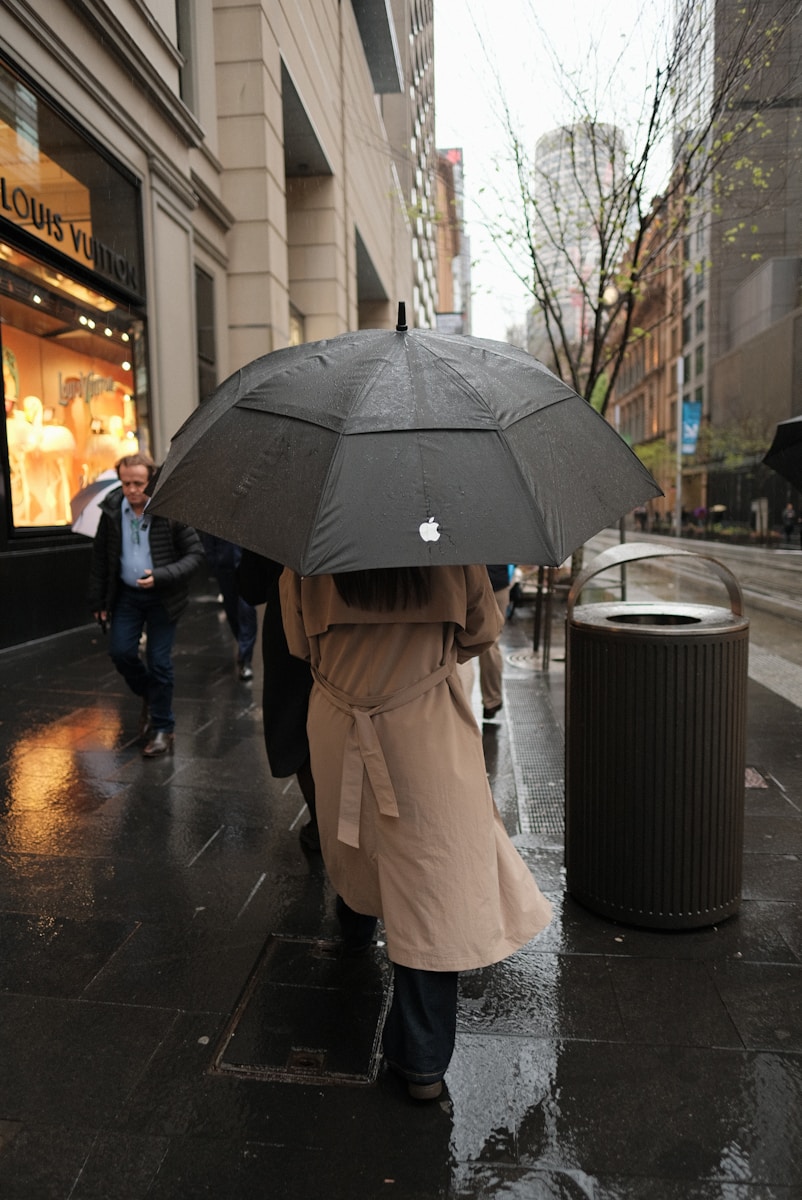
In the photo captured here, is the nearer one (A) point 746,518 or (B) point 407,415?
(B) point 407,415

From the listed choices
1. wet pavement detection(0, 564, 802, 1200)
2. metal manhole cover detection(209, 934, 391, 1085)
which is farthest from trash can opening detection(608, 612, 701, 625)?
metal manhole cover detection(209, 934, 391, 1085)

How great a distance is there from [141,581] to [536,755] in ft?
9.20

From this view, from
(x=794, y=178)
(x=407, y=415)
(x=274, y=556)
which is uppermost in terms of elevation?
(x=794, y=178)

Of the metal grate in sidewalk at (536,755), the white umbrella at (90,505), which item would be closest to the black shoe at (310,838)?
the metal grate in sidewalk at (536,755)

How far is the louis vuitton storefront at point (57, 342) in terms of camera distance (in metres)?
8.67

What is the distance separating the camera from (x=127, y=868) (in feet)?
12.9

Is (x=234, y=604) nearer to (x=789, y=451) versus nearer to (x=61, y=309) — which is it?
(x=61, y=309)

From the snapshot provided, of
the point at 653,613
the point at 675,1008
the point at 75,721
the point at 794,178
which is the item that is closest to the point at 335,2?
the point at 794,178

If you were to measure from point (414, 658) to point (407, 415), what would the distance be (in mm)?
684

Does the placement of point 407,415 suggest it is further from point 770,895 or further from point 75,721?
point 75,721

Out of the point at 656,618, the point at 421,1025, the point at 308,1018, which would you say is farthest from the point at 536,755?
the point at 421,1025

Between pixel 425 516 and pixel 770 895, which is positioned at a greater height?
pixel 425 516

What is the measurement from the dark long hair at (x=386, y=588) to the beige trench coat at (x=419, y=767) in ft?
0.09

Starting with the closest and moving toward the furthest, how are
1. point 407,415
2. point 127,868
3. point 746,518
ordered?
1. point 407,415
2. point 127,868
3. point 746,518
